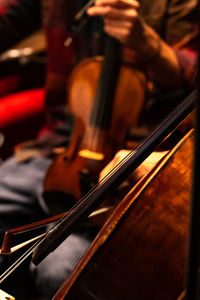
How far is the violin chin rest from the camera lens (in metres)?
0.71

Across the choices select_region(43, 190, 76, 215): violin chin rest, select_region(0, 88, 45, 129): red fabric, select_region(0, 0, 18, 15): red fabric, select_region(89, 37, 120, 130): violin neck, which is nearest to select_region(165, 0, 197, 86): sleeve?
select_region(89, 37, 120, 130): violin neck

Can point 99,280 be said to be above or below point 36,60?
below

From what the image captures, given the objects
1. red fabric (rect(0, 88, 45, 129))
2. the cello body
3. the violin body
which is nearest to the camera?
the cello body

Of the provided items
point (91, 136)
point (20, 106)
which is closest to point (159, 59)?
point (91, 136)

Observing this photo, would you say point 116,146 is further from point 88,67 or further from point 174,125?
point 174,125

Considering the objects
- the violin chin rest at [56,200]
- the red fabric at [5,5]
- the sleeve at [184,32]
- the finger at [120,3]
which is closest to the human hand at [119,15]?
the finger at [120,3]

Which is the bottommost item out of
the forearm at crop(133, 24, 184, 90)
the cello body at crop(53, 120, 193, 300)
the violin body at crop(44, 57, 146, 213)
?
the cello body at crop(53, 120, 193, 300)

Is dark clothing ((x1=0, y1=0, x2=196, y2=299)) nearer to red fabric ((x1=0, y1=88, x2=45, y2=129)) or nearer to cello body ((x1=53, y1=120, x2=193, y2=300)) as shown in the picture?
red fabric ((x1=0, y1=88, x2=45, y2=129))

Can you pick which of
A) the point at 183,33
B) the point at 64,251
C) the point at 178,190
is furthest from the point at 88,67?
the point at 178,190

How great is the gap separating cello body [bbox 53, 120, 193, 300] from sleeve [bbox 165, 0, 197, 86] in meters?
0.46

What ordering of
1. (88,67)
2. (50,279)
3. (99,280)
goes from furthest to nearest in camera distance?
(88,67) → (50,279) → (99,280)

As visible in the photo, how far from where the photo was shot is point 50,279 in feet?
2.03

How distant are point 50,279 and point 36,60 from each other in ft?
2.85

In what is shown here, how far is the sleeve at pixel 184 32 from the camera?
0.80 m
